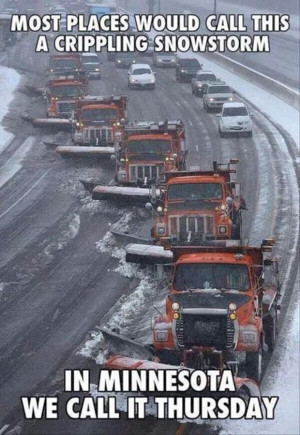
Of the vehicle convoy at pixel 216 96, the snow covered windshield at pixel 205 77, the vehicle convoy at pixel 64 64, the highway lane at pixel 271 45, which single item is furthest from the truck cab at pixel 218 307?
the highway lane at pixel 271 45

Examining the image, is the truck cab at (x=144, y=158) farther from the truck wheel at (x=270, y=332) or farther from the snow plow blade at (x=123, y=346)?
the truck wheel at (x=270, y=332)

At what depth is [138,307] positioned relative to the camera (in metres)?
20.7

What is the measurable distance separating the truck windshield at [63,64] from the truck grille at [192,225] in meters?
38.5

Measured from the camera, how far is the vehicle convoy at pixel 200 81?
5641 cm

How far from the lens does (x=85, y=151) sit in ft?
118

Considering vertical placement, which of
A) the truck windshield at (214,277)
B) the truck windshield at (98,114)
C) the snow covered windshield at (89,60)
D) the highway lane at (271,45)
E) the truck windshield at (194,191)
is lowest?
the highway lane at (271,45)

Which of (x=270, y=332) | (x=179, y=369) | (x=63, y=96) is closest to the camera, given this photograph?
(x=179, y=369)

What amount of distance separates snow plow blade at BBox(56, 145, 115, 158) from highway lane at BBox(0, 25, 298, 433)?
695 millimetres

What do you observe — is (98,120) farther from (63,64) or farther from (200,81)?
(63,64)

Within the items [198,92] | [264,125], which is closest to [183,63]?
[198,92]

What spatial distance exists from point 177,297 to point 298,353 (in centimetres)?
285

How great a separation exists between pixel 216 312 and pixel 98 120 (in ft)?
75.8

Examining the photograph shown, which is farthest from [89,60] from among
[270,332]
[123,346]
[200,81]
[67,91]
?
[123,346]

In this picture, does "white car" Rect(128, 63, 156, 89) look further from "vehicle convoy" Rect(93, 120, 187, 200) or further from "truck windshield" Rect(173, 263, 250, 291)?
"truck windshield" Rect(173, 263, 250, 291)
